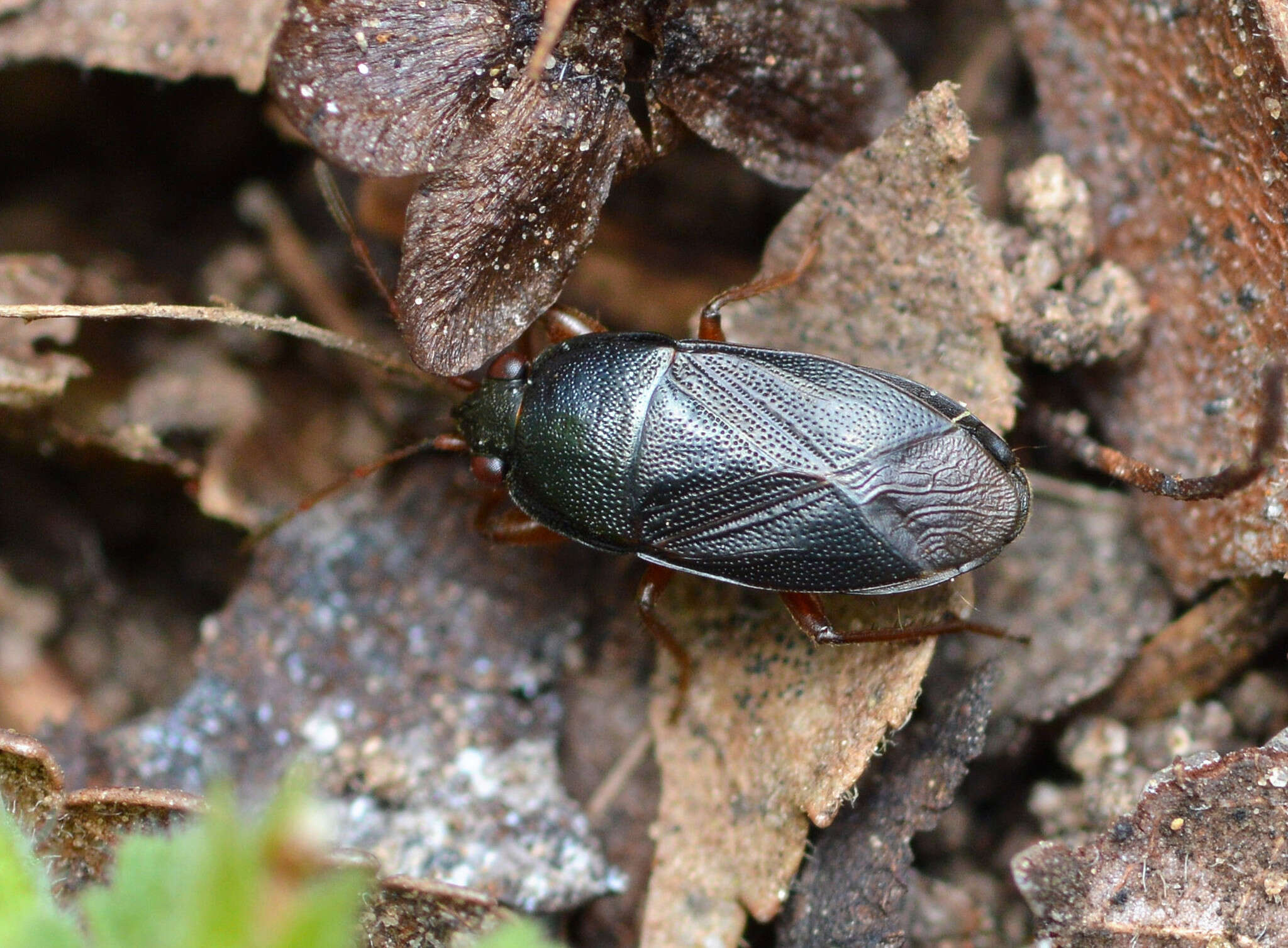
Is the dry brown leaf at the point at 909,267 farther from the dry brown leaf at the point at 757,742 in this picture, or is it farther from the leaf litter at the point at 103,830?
the leaf litter at the point at 103,830

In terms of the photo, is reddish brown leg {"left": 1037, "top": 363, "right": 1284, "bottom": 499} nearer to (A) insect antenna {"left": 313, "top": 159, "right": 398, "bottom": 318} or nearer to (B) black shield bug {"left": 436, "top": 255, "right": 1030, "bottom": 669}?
(B) black shield bug {"left": 436, "top": 255, "right": 1030, "bottom": 669}

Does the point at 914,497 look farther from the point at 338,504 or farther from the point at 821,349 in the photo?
the point at 338,504

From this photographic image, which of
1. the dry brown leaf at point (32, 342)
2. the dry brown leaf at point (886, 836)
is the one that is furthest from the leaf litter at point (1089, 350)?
the dry brown leaf at point (32, 342)

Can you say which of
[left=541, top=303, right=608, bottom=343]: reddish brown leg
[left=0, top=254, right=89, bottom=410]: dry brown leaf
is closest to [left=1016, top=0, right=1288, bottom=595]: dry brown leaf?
[left=541, top=303, right=608, bottom=343]: reddish brown leg

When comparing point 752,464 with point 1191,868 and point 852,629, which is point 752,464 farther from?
point 1191,868

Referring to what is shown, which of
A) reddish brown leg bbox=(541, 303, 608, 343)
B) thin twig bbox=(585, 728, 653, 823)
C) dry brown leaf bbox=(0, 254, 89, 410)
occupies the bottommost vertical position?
thin twig bbox=(585, 728, 653, 823)
